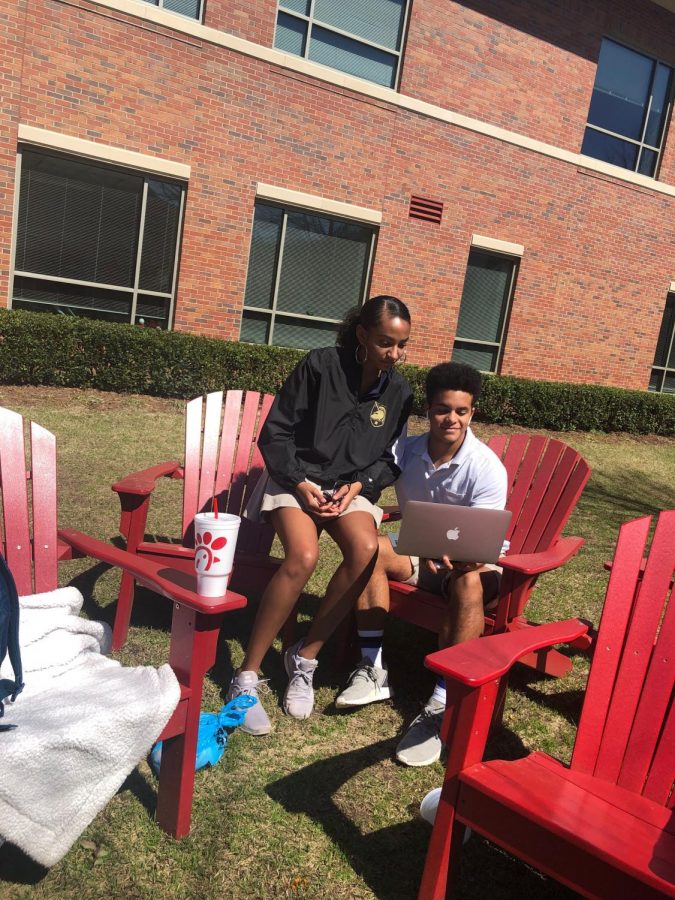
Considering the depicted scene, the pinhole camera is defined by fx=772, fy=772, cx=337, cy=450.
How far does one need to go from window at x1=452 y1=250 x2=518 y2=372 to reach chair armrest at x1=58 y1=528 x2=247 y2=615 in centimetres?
1057

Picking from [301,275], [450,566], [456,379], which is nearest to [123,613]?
[450,566]

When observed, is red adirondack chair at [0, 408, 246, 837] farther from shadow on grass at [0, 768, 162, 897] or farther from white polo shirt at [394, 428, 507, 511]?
white polo shirt at [394, 428, 507, 511]

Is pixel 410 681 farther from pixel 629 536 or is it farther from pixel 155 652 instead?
pixel 629 536

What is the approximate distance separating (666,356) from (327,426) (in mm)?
13549

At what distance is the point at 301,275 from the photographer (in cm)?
1148

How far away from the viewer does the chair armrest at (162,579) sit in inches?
92.6

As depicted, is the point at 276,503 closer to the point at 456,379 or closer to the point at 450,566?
the point at 450,566

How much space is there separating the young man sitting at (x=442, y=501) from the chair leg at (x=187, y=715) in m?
0.97

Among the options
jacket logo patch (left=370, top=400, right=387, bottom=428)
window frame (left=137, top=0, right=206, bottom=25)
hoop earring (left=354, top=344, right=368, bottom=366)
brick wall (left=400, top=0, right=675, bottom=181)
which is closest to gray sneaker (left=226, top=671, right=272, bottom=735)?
jacket logo patch (left=370, top=400, right=387, bottom=428)

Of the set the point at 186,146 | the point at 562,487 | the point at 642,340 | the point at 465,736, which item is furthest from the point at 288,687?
the point at 642,340

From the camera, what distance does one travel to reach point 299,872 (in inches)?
94.1

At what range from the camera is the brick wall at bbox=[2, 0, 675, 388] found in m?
9.41

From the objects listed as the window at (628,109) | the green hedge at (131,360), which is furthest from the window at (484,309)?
the window at (628,109)

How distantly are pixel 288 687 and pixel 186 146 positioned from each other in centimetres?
850
